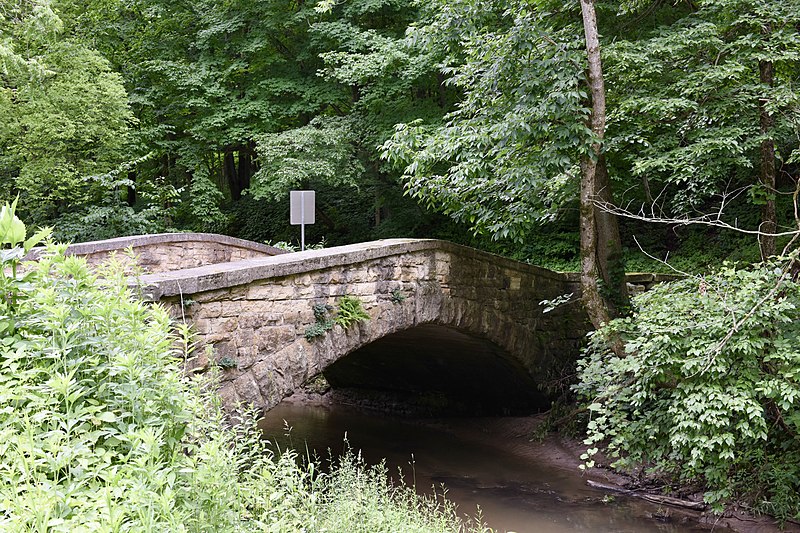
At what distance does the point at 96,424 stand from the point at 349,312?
14.4ft

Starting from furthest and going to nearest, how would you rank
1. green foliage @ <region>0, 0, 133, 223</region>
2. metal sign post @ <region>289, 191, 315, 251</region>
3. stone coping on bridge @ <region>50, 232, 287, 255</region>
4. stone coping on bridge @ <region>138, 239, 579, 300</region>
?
1. green foliage @ <region>0, 0, 133, 223</region>
2. metal sign post @ <region>289, 191, 315, 251</region>
3. stone coping on bridge @ <region>50, 232, 287, 255</region>
4. stone coping on bridge @ <region>138, 239, 579, 300</region>

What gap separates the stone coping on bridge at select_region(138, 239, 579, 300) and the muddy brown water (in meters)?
1.20

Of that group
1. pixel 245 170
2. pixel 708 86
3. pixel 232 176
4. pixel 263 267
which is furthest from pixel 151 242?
pixel 232 176

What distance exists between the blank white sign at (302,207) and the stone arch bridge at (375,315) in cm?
125

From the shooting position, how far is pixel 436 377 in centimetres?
1284

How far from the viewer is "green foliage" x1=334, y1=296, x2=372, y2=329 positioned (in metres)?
6.73

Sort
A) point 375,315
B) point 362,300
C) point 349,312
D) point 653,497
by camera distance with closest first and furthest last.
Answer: point 349,312, point 362,300, point 375,315, point 653,497

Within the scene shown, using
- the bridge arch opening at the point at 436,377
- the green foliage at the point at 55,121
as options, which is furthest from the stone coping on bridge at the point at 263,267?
the green foliage at the point at 55,121

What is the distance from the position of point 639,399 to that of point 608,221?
9.90 ft

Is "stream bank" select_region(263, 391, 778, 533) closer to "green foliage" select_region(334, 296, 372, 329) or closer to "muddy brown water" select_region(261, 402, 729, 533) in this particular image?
"muddy brown water" select_region(261, 402, 729, 533)

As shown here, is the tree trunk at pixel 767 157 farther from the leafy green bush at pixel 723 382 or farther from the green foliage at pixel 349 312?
the green foliage at pixel 349 312

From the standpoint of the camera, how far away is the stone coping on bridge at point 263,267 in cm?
486

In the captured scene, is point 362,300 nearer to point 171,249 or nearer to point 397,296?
point 397,296

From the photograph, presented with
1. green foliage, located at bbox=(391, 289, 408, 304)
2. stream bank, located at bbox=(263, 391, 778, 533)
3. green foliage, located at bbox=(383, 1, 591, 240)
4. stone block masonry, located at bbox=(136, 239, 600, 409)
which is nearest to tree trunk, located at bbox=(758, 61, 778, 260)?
green foliage, located at bbox=(383, 1, 591, 240)
